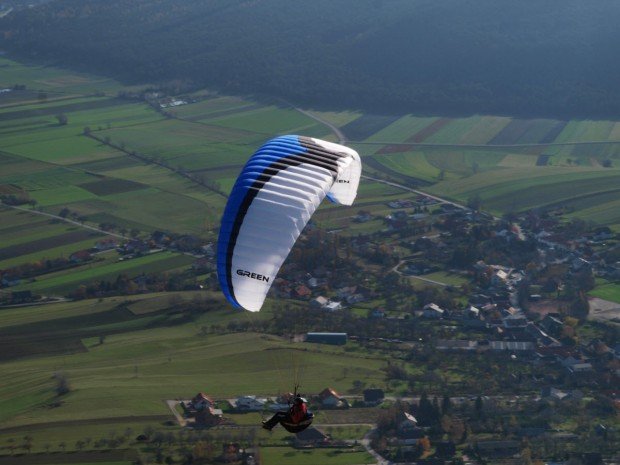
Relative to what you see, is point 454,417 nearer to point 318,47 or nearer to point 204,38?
point 318,47

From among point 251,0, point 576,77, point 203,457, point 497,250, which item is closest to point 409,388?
point 203,457

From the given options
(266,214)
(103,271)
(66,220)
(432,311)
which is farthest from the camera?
(66,220)

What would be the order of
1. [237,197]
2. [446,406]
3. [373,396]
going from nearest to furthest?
1. [237,197]
2. [446,406]
3. [373,396]

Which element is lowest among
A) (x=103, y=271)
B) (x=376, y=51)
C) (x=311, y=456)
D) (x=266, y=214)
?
(x=311, y=456)

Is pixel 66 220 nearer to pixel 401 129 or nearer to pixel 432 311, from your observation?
pixel 432 311

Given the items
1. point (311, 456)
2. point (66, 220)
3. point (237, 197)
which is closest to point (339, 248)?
point (66, 220)

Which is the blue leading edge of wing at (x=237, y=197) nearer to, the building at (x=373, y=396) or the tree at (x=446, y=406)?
the tree at (x=446, y=406)
